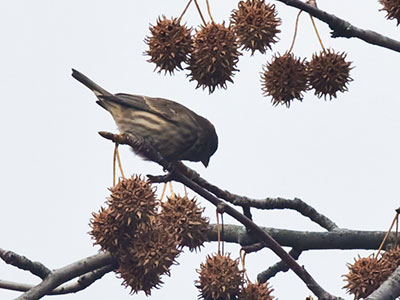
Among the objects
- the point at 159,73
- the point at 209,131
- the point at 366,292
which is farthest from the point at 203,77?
the point at 209,131

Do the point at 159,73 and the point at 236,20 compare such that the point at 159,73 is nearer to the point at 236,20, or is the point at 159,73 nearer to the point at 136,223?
the point at 236,20

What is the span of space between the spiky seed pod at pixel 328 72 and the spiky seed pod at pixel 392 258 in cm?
107

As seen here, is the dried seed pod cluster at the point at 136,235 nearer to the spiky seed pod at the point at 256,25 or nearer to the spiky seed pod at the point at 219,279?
the spiky seed pod at the point at 219,279

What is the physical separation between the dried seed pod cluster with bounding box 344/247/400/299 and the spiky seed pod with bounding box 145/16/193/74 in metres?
1.66

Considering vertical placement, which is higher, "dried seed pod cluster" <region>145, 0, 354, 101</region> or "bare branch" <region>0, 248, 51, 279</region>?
"dried seed pod cluster" <region>145, 0, 354, 101</region>

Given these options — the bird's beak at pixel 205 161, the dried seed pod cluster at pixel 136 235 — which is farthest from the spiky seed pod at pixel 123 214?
the bird's beak at pixel 205 161

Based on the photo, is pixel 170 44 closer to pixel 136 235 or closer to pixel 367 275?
pixel 136 235

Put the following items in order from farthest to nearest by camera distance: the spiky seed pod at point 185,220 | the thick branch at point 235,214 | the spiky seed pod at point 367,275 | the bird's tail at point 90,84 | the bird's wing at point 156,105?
the bird's wing at point 156,105, the bird's tail at point 90,84, the spiky seed pod at point 185,220, the spiky seed pod at point 367,275, the thick branch at point 235,214

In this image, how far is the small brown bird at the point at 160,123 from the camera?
315 inches

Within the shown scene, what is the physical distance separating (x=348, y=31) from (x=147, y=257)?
1.78 metres

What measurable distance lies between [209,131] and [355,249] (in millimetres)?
2172

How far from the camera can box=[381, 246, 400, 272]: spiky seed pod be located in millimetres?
5529

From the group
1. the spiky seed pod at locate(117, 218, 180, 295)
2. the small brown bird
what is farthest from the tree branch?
the small brown bird

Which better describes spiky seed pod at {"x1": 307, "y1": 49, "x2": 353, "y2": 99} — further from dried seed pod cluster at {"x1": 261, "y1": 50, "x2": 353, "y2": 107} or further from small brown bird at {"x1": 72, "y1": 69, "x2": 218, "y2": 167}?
small brown bird at {"x1": 72, "y1": 69, "x2": 218, "y2": 167}
